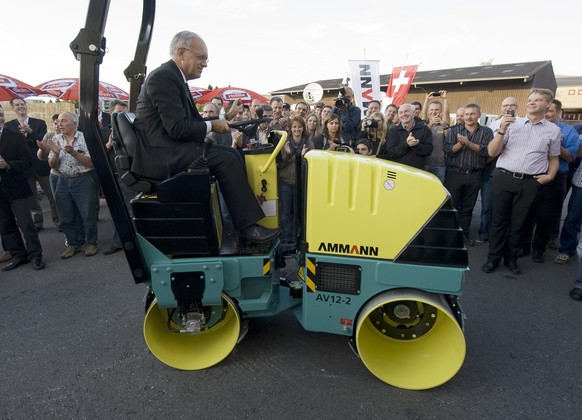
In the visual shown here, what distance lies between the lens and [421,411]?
2.22m

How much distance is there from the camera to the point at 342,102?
6406 millimetres

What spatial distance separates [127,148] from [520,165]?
13.1 ft

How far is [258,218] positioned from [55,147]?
11.9ft

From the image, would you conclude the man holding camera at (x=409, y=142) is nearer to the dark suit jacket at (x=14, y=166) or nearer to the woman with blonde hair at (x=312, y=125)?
the woman with blonde hair at (x=312, y=125)

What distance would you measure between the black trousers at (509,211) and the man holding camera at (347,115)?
282 centimetres

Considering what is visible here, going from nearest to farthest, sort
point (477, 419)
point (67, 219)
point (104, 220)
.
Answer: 1. point (477, 419)
2. point (67, 219)
3. point (104, 220)

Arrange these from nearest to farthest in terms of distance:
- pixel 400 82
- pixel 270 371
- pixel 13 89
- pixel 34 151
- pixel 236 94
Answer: pixel 270 371, pixel 34 151, pixel 13 89, pixel 400 82, pixel 236 94

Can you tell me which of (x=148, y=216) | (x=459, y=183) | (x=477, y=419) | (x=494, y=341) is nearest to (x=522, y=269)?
(x=459, y=183)

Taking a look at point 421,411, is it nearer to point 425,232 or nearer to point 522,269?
point 425,232

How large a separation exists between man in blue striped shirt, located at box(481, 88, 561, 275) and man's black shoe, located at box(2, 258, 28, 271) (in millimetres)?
5955

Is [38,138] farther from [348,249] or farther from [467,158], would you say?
[467,158]

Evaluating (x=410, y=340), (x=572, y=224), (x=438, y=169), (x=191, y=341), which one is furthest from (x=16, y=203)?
(x=572, y=224)

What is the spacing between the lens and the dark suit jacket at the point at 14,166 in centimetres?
439

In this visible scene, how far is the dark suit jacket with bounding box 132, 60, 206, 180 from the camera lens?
2.26m
